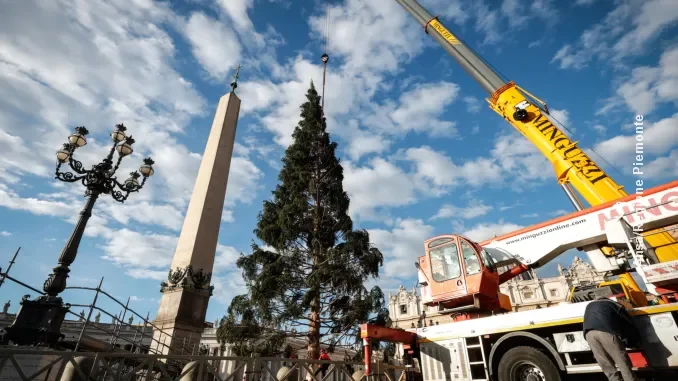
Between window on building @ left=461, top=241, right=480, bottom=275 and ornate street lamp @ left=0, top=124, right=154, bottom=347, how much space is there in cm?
984

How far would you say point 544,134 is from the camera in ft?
32.5

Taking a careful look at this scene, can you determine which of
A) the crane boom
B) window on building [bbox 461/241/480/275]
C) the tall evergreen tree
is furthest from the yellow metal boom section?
the tall evergreen tree

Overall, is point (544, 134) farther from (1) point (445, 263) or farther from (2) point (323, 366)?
(2) point (323, 366)

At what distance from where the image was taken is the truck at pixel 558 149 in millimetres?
6699

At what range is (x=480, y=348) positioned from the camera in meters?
6.29

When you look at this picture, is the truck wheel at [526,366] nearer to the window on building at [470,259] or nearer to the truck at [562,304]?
the truck at [562,304]

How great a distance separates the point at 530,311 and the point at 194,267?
10.5 m

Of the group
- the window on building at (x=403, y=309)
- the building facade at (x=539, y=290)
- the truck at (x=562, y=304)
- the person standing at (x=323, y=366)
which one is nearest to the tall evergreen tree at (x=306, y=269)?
the person standing at (x=323, y=366)

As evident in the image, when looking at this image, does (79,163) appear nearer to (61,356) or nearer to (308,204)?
(61,356)

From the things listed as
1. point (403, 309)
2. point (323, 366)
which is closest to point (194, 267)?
point (323, 366)

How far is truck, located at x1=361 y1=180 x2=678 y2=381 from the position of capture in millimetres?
5016

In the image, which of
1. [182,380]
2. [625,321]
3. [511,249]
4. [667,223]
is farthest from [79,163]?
[667,223]

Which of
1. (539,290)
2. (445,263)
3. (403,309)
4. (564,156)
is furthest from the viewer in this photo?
(403,309)

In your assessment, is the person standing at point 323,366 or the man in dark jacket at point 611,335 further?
the person standing at point 323,366
